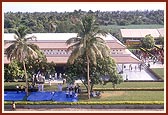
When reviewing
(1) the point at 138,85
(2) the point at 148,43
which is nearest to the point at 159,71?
(1) the point at 138,85

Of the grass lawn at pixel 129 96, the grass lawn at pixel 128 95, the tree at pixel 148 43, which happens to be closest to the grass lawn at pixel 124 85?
the grass lawn at pixel 128 95

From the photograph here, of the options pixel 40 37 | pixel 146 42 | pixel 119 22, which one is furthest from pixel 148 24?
pixel 40 37

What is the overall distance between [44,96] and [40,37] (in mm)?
12535

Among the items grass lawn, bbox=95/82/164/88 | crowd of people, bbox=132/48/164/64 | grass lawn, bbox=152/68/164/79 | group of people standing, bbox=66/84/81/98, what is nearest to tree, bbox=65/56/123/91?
group of people standing, bbox=66/84/81/98

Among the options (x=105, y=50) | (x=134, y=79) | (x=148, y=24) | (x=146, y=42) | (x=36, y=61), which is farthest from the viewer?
(x=148, y=24)

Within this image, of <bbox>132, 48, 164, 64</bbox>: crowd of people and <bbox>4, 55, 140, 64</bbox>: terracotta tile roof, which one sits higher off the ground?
<bbox>132, 48, 164, 64</bbox>: crowd of people

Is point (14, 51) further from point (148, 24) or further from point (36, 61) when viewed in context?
→ point (148, 24)

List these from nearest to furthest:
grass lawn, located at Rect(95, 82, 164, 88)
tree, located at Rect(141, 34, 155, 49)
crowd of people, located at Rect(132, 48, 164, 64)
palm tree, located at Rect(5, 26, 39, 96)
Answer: palm tree, located at Rect(5, 26, 39, 96)
grass lawn, located at Rect(95, 82, 164, 88)
crowd of people, located at Rect(132, 48, 164, 64)
tree, located at Rect(141, 34, 155, 49)

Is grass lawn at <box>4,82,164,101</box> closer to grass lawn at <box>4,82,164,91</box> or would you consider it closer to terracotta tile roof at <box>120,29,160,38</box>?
grass lawn at <box>4,82,164,91</box>

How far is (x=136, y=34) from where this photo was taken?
62750 millimetres

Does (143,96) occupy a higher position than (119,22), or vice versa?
(119,22)

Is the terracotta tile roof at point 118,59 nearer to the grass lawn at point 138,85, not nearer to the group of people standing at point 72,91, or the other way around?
the grass lawn at point 138,85

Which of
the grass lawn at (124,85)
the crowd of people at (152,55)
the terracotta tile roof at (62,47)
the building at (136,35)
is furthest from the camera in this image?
the building at (136,35)

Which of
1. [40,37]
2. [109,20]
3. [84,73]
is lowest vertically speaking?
[84,73]
